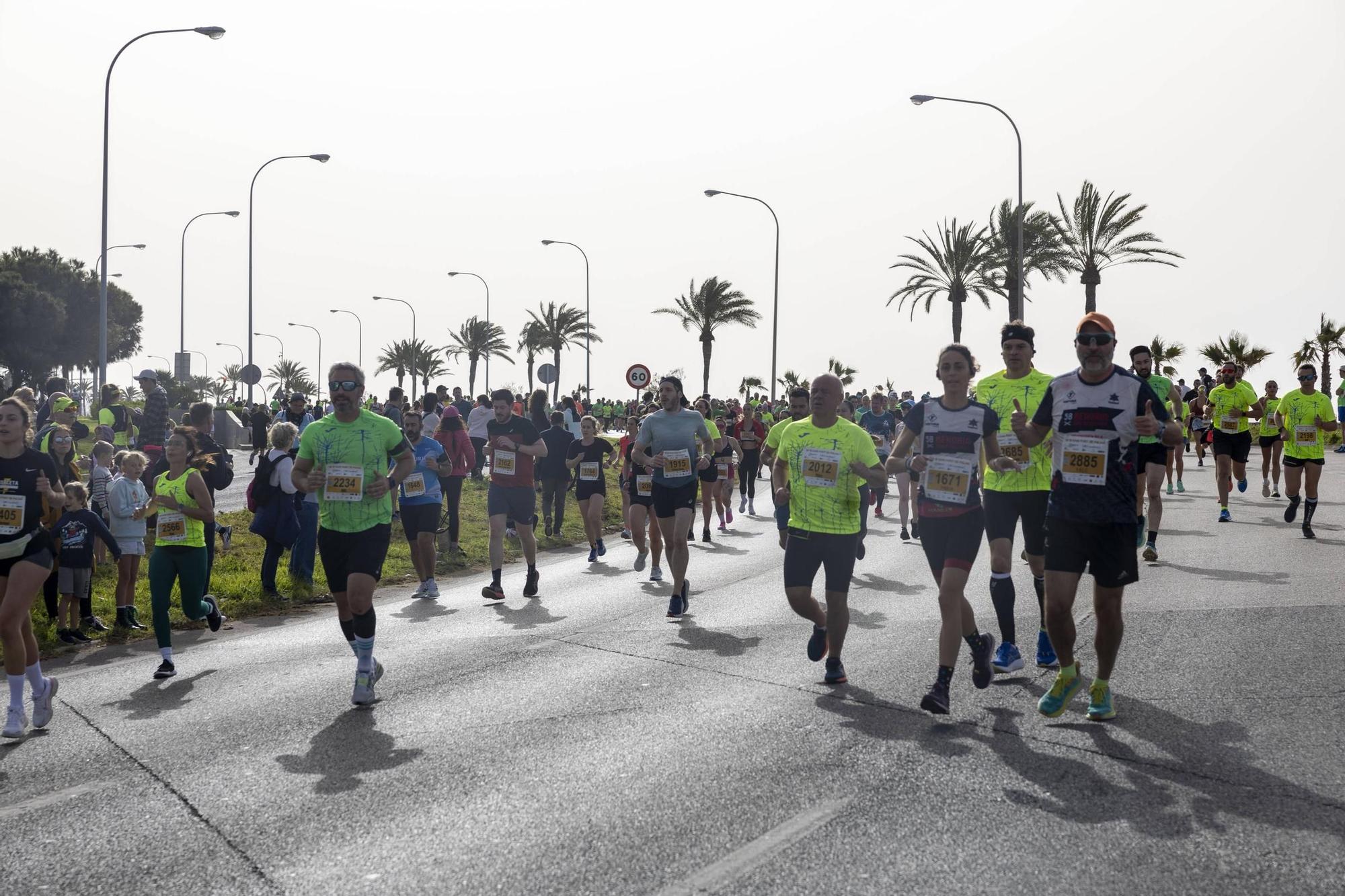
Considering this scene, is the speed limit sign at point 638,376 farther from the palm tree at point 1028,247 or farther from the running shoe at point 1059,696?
the running shoe at point 1059,696

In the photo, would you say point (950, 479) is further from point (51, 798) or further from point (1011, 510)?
point (51, 798)

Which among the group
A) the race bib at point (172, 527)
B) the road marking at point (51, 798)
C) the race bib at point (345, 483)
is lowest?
the road marking at point (51, 798)

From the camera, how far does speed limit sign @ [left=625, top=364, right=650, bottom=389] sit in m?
33.8

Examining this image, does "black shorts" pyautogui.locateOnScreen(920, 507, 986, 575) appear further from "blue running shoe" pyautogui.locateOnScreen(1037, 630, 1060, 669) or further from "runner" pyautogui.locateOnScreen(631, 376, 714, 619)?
"runner" pyautogui.locateOnScreen(631, 376, 714, 619)

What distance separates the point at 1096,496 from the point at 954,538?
0.85m

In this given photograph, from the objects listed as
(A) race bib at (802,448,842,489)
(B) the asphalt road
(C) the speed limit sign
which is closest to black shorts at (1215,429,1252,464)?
(B) the asphalt road

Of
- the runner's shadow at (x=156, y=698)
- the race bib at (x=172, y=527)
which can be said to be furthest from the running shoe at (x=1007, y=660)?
the race bib at (x=172, y=527)

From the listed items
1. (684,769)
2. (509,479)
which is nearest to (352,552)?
(684,769)

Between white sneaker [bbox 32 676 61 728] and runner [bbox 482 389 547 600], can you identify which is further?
runner [bbox 482 389 547 600]

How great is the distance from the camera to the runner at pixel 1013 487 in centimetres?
777

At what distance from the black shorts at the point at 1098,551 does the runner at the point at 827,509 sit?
1281mm

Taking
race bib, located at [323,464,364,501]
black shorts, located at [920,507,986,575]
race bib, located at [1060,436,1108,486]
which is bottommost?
black shorts, located at [920,507,986,575]

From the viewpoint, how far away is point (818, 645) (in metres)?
7.75

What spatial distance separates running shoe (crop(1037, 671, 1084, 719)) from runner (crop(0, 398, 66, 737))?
17.4 ft
